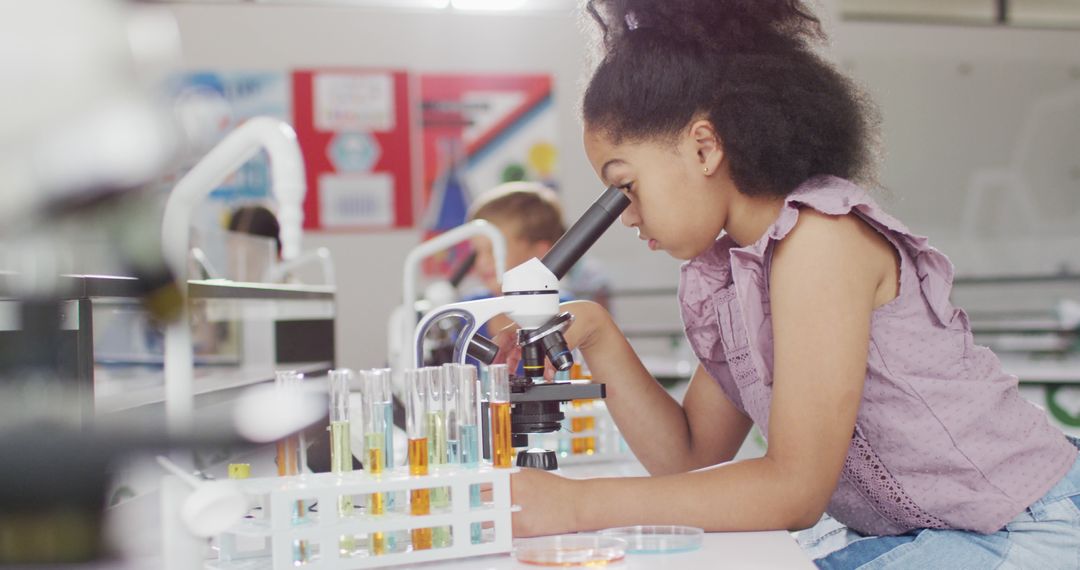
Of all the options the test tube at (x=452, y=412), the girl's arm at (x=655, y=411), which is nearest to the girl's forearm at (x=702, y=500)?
the test tube at (x=452, y=412)

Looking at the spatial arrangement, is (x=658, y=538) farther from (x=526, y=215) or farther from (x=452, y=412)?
(x=526, y=215)

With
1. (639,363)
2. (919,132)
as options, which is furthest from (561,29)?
(639,363)

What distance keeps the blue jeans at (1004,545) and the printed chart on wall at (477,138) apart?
360 cm

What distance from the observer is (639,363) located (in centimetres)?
121

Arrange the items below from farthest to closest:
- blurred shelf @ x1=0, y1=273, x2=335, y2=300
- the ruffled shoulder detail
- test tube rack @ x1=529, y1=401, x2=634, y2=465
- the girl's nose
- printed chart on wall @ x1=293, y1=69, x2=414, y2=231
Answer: printed chart on wall @ x1=293, y1=69, x2=414, y2=231 → test tube rack @ x1=529, y1=401, x2=634, y2=465 → the girl's nose → the ruffled shoulder detail → blurred shelf @ x1=0, y1=273, x2=335, y2=300

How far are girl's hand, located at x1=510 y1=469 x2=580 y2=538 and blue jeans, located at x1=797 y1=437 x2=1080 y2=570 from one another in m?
0.33

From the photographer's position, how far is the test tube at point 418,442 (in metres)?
0.73

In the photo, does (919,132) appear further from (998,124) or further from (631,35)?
(631,35)

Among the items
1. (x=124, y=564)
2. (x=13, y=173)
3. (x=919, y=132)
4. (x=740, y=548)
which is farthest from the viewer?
(x=919, y=132)

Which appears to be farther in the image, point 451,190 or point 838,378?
point 451,190

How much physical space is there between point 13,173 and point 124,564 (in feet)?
1.07

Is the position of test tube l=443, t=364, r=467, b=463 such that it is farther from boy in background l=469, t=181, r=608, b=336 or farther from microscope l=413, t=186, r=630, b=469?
boy in background l=469, t=181, r=608, b=336

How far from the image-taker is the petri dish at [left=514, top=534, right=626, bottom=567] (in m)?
0.72

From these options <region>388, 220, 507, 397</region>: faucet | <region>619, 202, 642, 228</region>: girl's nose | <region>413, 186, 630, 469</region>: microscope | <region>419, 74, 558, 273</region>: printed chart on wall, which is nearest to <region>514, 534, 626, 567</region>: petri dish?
<region>413, 186, 630, 469</region>: microscope
